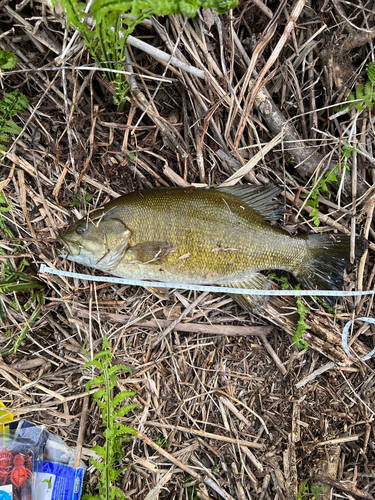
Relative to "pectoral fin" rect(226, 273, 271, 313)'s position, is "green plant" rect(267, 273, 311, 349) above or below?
below

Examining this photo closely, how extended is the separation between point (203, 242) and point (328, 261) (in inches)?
53.2

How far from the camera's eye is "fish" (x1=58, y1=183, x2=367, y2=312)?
10.9 feet

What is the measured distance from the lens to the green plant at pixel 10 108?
332cm

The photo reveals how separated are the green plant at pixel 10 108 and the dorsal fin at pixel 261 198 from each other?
222 centimetres

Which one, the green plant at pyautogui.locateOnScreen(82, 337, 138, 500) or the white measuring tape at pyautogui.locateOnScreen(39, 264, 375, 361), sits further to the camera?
the white measuring tape at pyautogui.locateOnScreen(39, 264, 375, 361)

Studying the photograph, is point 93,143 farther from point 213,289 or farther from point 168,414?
point 168,414

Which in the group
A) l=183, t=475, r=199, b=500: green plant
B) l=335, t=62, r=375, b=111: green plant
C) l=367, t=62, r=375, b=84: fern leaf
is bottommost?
l=183, t=475, r=199, b=500: green plant

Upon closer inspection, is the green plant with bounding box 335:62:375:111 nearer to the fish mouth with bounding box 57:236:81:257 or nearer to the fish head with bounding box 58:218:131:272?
the fish head with bounding box 58:218:131:272

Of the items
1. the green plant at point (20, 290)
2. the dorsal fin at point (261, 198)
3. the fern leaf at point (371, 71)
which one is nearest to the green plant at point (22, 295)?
the green plant at point (20, 290)

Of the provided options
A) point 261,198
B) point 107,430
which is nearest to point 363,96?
point 261,198

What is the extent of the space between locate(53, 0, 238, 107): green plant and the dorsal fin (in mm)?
1561

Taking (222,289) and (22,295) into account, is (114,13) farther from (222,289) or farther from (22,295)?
(22,295)

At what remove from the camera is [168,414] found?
3.60 metres

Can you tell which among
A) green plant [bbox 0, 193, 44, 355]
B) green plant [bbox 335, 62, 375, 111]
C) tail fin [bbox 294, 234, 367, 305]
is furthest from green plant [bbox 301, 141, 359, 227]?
green plant [bbox 0, 193, 44, 355]
